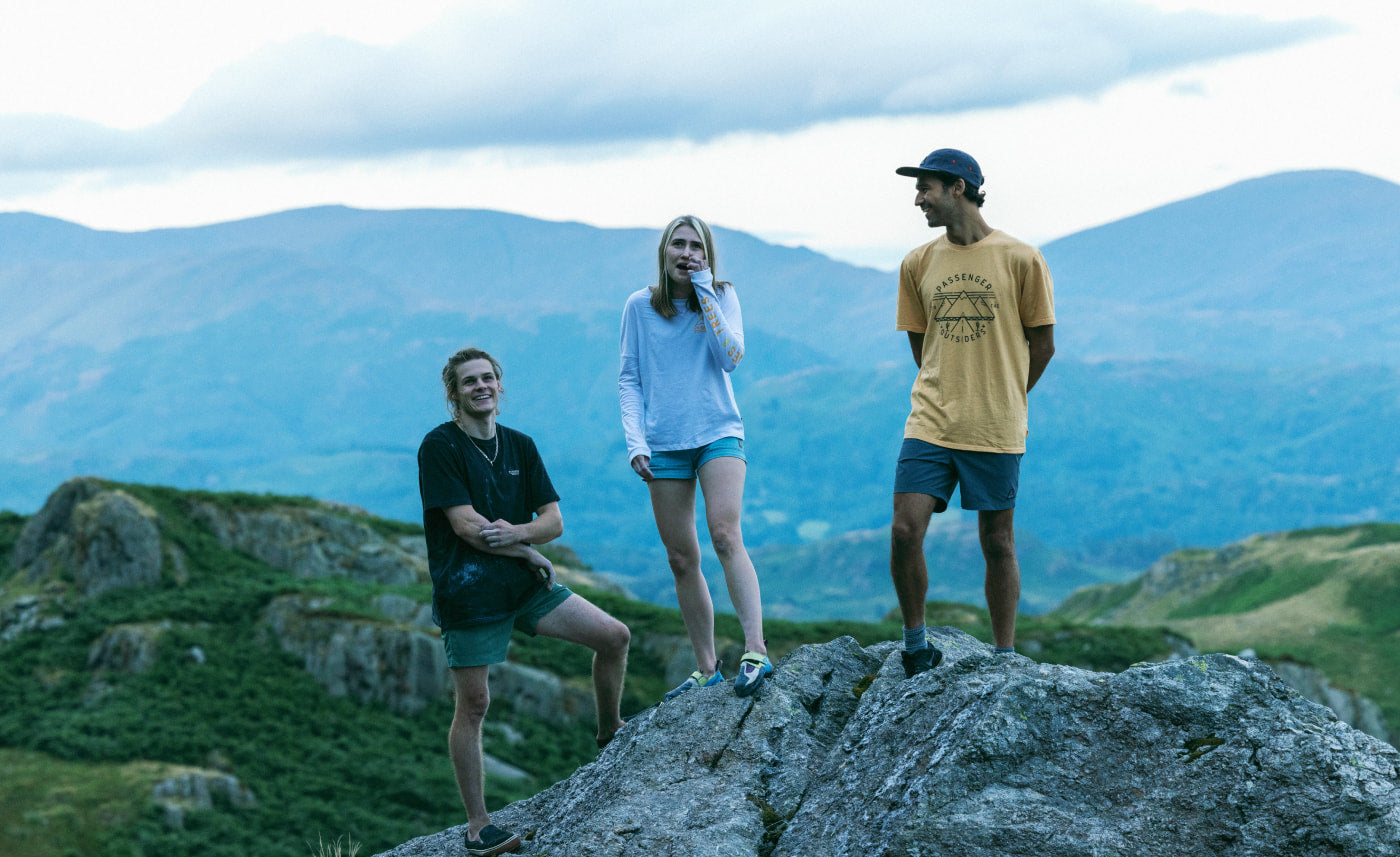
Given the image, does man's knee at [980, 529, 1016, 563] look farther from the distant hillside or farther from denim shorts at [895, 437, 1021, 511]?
the distant hillside

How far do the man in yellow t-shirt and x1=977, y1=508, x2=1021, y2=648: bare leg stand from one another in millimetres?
36

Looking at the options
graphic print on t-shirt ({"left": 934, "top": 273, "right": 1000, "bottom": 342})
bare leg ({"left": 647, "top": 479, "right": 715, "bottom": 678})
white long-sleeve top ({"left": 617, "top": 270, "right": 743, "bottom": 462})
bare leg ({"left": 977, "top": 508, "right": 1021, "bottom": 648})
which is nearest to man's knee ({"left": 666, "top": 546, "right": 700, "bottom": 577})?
bare leg ({"left": 647, "top": 479, "right": 715, "bottom": 678})

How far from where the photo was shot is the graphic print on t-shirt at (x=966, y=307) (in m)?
7.19

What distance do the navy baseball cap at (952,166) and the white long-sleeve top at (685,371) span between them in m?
1.58

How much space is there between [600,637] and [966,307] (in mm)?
3472

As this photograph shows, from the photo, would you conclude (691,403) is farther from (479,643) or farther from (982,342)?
(479,643)

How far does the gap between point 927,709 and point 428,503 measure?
3492 mm

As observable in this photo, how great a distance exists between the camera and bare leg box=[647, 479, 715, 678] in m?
7.86

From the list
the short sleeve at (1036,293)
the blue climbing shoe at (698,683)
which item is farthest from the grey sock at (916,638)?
the short sleeve at (1036,293)

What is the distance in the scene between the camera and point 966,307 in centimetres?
725

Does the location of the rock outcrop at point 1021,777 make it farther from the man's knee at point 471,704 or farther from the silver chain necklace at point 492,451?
the silver chain necklace at point 492,451

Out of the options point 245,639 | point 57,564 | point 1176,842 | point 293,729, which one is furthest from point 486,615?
point 57,564

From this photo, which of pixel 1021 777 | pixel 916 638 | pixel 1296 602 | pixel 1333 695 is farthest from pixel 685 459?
pixel 1296 602

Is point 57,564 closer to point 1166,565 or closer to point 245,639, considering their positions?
point 245,639
